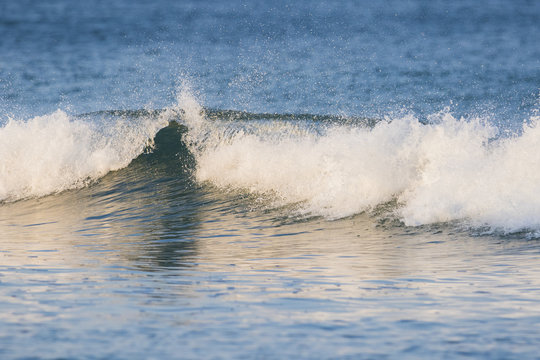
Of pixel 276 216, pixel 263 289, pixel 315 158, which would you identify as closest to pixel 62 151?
pixel 315 158

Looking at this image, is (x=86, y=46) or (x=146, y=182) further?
Answer: (x=86, y=46)

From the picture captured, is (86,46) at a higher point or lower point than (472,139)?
higher

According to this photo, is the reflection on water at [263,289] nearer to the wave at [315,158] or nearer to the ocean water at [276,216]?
the ocean water at [276,216]

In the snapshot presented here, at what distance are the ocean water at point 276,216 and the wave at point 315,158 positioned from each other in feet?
0.10

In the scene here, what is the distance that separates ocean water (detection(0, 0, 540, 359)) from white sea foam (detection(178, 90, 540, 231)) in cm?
3

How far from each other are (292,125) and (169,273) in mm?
7347

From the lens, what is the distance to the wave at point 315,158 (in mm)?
9883

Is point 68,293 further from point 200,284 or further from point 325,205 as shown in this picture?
point 325,205

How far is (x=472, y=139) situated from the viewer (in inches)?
427

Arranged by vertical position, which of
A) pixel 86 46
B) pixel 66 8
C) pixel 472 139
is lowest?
pixel 472 139

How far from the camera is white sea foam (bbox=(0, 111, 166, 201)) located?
14047 mm

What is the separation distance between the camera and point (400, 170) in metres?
11.0

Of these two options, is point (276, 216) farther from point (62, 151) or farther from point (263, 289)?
point (62, 151)

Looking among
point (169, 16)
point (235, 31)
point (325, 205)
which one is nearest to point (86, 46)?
point (235, 31)
